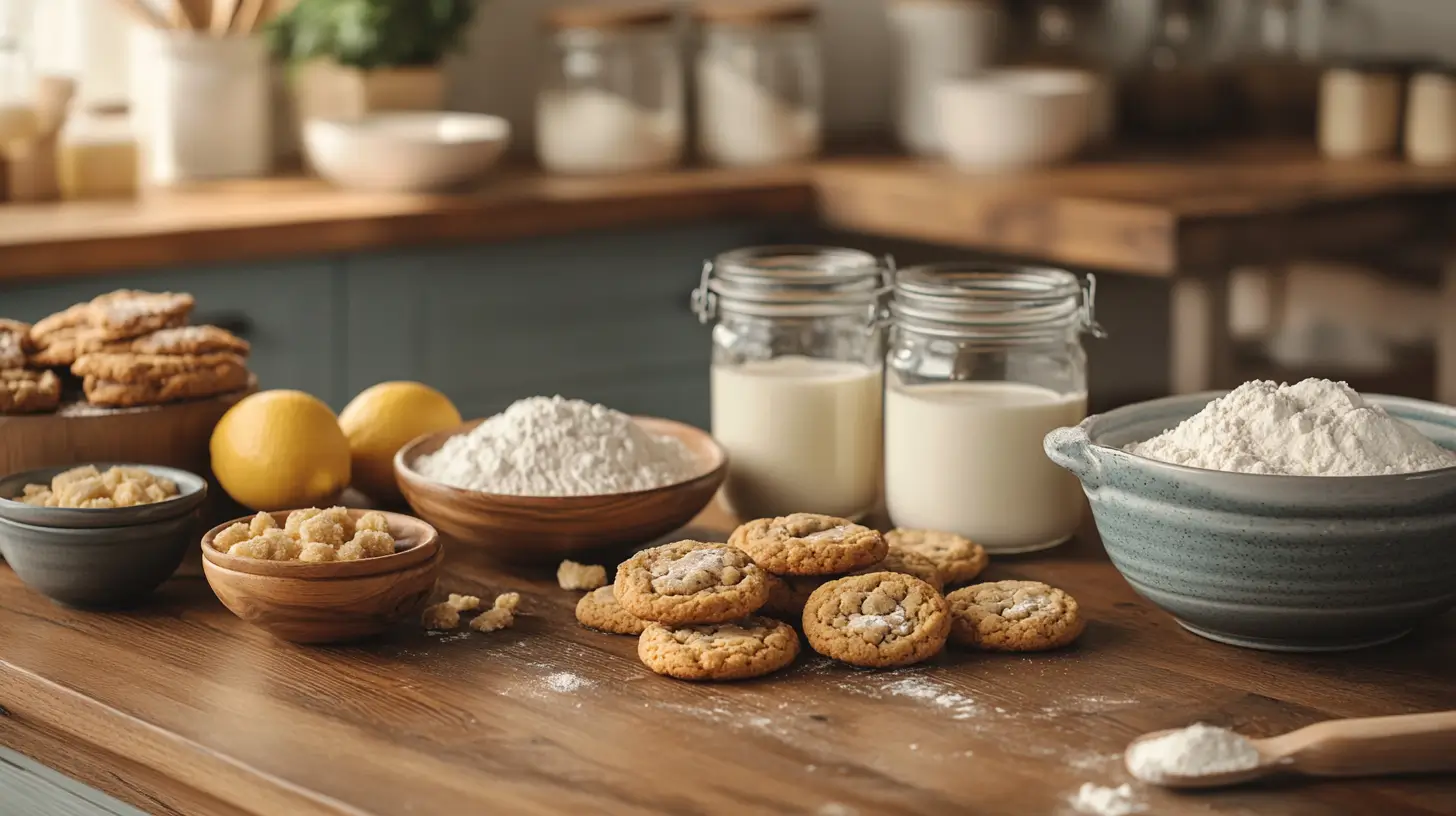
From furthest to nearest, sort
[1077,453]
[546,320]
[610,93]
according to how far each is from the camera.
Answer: [610,93]
[546,320]
[1077,453]

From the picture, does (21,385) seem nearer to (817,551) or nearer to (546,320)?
(817,551)

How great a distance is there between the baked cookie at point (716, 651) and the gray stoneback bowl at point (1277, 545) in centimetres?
22

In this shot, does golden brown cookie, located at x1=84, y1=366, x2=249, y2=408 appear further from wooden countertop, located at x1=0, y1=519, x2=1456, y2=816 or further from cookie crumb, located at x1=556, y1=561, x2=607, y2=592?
cookie crumb, located at x1=556, y1=561, x2=607, y2=592

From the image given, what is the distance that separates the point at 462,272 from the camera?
9.08ft

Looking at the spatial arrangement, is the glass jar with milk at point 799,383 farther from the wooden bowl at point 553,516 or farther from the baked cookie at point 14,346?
the baked cookie at point 14,346

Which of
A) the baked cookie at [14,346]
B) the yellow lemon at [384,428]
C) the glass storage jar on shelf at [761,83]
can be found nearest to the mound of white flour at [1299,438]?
the yellow lemon at [384,428]

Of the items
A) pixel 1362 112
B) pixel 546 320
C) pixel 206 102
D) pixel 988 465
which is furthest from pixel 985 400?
pixel 206 102

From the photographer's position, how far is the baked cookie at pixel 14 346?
1.33 m

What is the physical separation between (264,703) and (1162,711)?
1.68ft

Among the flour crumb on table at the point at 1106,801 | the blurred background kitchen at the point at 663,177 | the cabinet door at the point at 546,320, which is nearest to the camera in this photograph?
the flour crumb on table at the point at 1106,801

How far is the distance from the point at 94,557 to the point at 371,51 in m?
2.00

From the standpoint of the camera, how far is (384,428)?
1419 millimetres

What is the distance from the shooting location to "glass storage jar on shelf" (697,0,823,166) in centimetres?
320

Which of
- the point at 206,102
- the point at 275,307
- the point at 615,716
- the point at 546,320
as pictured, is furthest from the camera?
the point at 206,102
